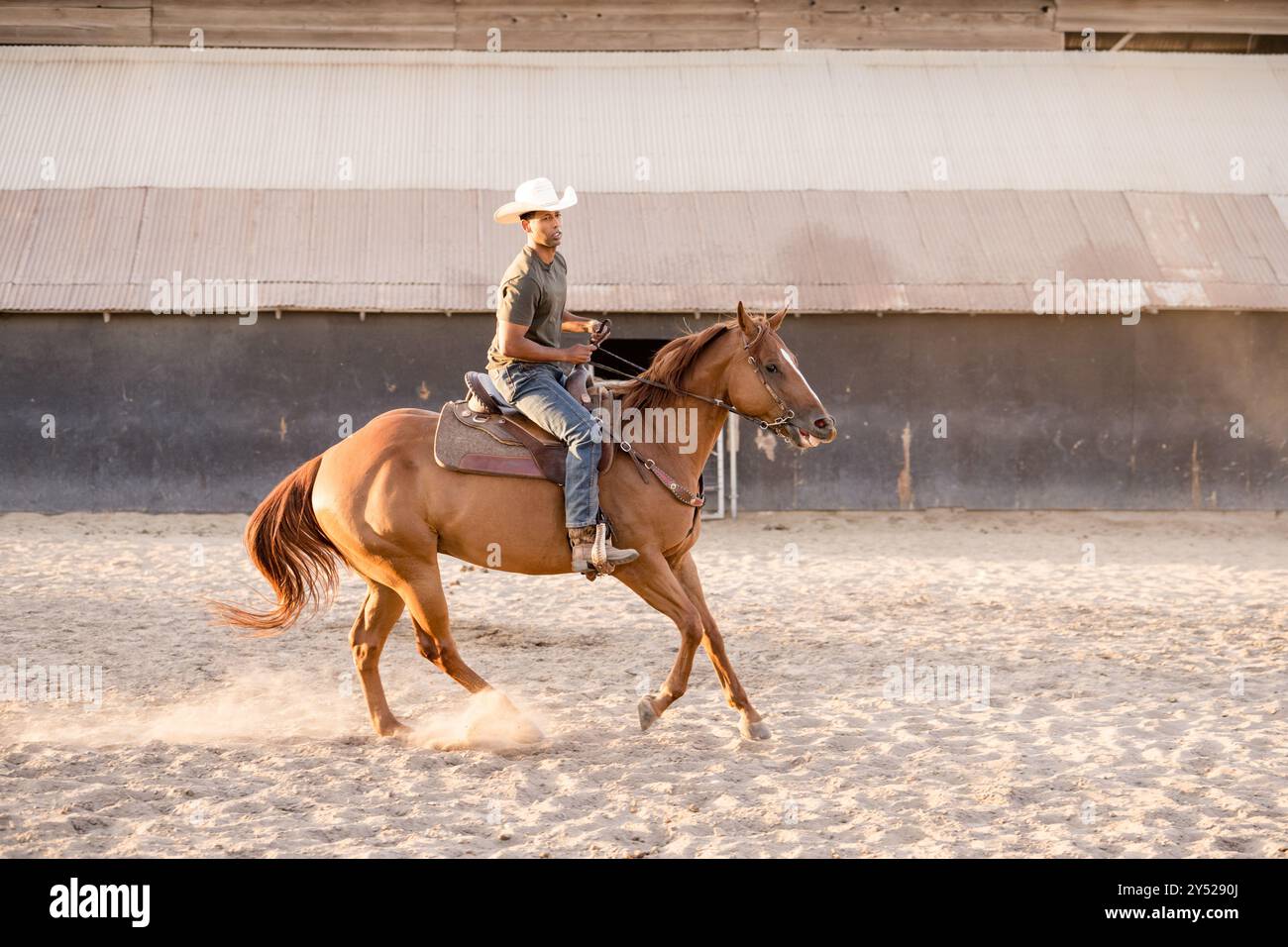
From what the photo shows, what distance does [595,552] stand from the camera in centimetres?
644

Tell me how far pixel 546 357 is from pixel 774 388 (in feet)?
3.88

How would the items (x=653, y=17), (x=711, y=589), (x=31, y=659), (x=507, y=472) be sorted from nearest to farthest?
1. (x=507, y=472)
2. (x=31, y=659)
3. (x=711, y=589)
4. (x=653, y=17)

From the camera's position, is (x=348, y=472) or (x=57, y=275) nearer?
(x=348, y=472)

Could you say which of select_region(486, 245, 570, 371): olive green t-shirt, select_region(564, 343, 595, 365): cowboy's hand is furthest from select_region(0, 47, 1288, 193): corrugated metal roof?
select_region(564, 343, 595, 365): cowboy's hand

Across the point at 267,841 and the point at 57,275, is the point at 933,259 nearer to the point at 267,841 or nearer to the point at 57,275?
the point at 57,275

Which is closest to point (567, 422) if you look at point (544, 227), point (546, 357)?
point (546, 357)

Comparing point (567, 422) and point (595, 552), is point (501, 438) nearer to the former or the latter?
point (567, 422)

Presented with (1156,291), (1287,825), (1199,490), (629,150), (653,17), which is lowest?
(1287,825)

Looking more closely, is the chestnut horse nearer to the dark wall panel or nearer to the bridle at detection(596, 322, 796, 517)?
the bridle at detection(596, 322, 796, 517)

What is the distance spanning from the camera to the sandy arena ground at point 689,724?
17.2ft

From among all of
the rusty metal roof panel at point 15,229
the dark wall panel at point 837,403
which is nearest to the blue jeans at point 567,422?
the dark wall panel at point 837,403

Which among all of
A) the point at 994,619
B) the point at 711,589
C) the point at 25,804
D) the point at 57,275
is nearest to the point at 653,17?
the point at 57,275

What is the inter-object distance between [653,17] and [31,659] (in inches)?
551

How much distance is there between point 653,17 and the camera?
18922mm
